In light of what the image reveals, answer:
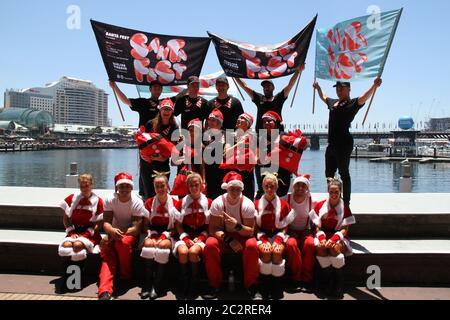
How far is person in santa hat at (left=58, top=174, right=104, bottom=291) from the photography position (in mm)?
4559

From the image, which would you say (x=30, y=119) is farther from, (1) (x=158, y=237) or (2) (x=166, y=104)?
(1) (x=158, y=237)

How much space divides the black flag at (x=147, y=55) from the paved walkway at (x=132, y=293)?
3702mm

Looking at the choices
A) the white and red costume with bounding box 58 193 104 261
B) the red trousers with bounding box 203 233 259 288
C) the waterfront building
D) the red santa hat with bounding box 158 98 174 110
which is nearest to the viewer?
the red trousers with bounding box 203 233 259 288

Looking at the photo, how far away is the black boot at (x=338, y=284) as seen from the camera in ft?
13.9

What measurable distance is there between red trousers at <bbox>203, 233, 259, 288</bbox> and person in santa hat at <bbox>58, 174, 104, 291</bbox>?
4.72 feet

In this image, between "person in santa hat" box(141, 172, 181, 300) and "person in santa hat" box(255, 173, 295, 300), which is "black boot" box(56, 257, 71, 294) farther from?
"person in santa hat" box(255, 173, 295, 300)

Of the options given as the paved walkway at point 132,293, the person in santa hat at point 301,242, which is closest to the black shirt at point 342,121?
the person in santa hat at point 301,242

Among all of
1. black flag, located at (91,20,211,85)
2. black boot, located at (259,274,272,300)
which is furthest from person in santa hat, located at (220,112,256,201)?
black flag, located at (91,20,211,85)

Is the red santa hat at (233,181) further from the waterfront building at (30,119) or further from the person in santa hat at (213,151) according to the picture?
the waterfront building at (30,119)

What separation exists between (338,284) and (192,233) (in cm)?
182
